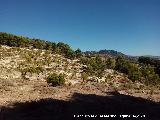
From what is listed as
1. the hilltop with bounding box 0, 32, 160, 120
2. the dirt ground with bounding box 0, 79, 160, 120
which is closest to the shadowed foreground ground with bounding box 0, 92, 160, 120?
the dirt ground with bounding box 0, 79, 160, 120

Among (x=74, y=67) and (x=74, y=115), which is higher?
(x=74, y=67)

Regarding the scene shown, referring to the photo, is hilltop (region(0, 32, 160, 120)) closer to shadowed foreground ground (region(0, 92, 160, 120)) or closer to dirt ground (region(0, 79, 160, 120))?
dirt ground (region(0, 79, 160, 120))

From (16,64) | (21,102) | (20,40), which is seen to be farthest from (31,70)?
(20,40)

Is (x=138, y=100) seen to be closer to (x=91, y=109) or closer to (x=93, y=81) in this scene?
(x=91, y=109)

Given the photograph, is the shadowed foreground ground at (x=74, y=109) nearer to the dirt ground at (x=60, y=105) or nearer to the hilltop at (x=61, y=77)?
the dirt ground at (x=60, y=105)

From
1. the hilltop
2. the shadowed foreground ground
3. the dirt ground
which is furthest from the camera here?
the hilltop

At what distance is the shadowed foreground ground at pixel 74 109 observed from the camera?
1741cm

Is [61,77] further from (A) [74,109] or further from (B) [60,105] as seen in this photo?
(A) [74,109]

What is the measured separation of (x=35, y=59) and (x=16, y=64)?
6.02 m

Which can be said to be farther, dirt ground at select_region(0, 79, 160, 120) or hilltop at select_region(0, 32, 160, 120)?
hilltop at select_region(0, 32, 160, 120)

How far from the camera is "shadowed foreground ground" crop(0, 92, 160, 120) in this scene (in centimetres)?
1741

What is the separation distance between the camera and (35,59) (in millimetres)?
46219

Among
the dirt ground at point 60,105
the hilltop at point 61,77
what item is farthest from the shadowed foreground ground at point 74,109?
the hilltop at point 61,77

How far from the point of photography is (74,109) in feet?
62.5
